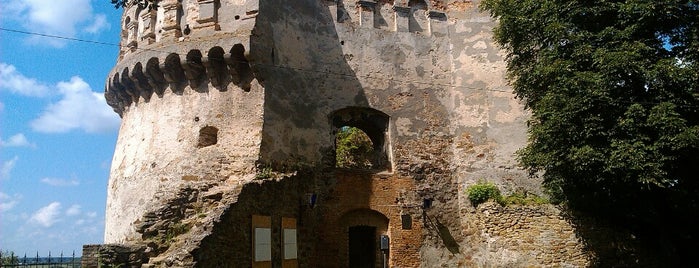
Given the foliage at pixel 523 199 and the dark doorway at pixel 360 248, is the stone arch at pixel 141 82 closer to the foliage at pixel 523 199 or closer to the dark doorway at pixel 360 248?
the dark doorway at pixel 360 248

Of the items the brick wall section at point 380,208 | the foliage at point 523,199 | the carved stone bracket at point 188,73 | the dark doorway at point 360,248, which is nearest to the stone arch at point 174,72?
the carved stone bracket at point 188,73

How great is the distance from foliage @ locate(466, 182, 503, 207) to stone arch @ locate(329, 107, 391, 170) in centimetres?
251

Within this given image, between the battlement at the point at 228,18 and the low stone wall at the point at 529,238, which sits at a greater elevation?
the battlement at the point at 228,18

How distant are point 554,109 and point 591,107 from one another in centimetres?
85

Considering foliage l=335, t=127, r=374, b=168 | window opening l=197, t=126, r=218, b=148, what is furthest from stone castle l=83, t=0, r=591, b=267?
foliage l=335, t=127, r=374, b=168

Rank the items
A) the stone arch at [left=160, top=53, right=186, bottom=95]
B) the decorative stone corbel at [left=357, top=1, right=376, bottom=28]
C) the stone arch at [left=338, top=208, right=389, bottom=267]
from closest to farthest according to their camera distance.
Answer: the stone arch at [left=160, top=53, right=186, bottom=95]
the stone arch at [left=338, top=208, right=389, bottom=267]
the decorative stone corbel at [left=357, top=1, right=376, bottom=28]

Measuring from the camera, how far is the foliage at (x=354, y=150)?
23.7 m

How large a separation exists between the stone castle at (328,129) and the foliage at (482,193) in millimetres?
286

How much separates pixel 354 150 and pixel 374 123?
19.6 ft

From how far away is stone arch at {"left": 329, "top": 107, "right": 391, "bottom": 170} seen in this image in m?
18.0

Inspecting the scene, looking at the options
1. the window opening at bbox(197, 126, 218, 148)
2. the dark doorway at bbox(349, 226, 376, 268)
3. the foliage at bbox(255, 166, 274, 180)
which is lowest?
the dark doorway at bbox(349, 226, 376, 268)

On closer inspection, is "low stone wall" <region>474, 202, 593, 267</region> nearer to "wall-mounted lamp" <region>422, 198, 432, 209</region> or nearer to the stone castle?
the stone castle

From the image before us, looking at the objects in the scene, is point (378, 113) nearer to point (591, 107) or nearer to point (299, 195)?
point (299, 195)

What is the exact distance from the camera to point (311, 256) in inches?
633
